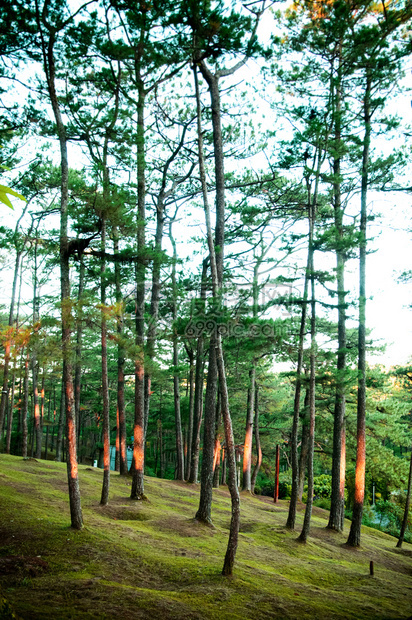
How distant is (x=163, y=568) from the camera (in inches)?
269

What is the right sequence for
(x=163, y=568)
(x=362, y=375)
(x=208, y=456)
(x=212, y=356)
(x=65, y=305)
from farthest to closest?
(x=362, y=375) < (x=212, y=356) < (x=208, y=456) < (x=65, y=305) < (x=163, y=568)

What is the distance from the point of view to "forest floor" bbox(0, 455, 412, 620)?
203 inches

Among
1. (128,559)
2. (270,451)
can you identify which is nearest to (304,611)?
(128,559)

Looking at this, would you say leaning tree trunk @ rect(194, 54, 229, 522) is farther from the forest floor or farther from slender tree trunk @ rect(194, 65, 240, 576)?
the forest floor

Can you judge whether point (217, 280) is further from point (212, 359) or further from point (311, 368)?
point (311, 368)

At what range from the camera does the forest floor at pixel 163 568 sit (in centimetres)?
514

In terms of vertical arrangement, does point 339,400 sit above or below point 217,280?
below

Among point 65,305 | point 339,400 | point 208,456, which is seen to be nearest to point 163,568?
point 208,456

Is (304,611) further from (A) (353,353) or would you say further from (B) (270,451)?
(B) (270,451)

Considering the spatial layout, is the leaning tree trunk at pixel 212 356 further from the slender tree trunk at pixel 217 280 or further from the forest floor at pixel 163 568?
the forest floor at pixel 163 568

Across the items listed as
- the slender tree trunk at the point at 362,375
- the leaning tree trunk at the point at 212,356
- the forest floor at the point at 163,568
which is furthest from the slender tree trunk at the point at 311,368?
the leaning tree trunk at the point at 212,356

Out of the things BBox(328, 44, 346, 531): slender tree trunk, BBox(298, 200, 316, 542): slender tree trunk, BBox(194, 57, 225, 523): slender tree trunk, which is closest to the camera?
BBox(194, 57, 225, 523): slender tree trunk

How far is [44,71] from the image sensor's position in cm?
854

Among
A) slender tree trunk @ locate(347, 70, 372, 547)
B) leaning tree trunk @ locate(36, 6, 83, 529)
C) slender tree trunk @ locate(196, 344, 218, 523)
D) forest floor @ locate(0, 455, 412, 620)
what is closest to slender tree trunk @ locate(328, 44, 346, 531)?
slender tree trunk @ locate(347, 70, 372, 547)
